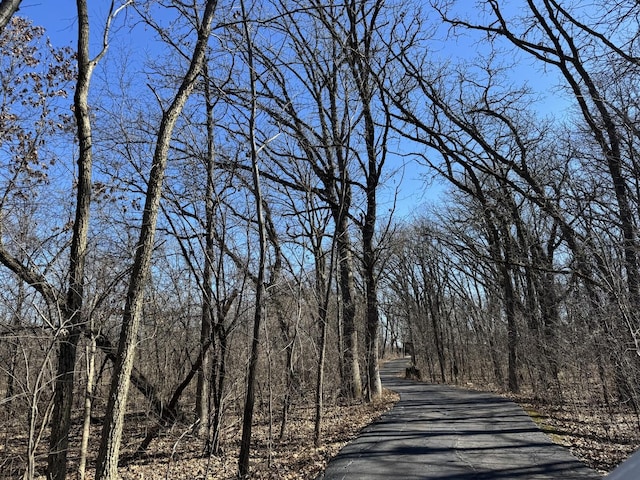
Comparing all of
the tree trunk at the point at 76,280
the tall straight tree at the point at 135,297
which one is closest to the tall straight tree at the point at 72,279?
the tree trunk at the point at 76,280

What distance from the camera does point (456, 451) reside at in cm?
792

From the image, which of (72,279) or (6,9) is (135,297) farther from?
(6,9)

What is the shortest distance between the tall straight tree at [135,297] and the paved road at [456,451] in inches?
122

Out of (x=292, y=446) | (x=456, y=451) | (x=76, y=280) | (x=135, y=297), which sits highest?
(x=76, y=280)

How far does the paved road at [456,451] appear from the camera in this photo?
21.6 feet

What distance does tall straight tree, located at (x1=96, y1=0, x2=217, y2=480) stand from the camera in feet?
17.9

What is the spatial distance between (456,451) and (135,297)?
6.07 metres

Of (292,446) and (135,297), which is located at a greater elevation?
(135,297)

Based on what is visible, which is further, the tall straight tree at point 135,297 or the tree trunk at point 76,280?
the tree trunk at point 76,280

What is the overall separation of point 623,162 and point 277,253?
8.54 m

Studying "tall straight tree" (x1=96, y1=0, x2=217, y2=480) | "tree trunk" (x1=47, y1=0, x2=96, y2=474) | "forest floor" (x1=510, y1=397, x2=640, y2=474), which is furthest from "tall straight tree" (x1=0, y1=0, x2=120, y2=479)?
"forest floor" (x1=510, y1=397, x2=640, y2=474)

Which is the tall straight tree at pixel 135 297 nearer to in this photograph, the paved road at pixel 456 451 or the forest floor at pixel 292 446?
the forest floor at pixel 292 446

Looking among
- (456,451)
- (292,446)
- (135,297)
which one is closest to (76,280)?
(135,297)

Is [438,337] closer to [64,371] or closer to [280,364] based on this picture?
[280,364]
